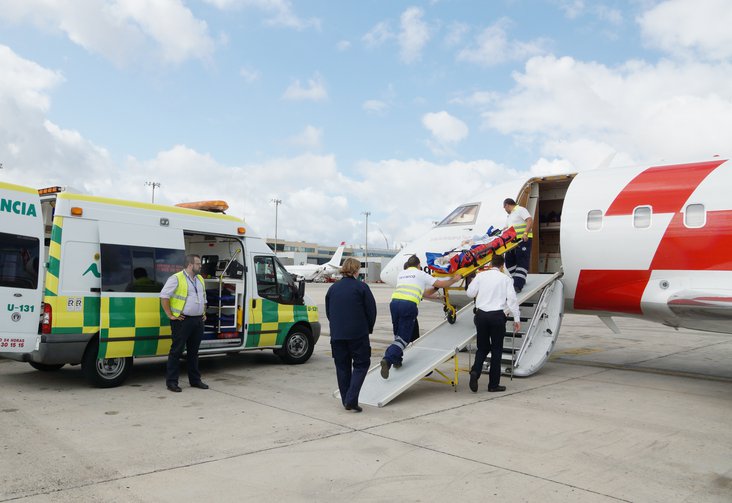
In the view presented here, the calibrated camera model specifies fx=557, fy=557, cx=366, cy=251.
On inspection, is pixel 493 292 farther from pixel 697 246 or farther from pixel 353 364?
pixel 697 246

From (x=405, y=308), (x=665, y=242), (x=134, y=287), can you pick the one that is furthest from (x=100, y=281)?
(x=665, y=242)

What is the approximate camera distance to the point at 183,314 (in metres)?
7.25

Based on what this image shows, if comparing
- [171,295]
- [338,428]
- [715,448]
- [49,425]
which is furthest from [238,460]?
[715,448]

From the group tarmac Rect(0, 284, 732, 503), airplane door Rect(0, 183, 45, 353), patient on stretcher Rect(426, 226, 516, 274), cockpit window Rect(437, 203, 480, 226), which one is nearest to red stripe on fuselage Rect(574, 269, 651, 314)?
tarmac Rect(0, 284, 732, 503)

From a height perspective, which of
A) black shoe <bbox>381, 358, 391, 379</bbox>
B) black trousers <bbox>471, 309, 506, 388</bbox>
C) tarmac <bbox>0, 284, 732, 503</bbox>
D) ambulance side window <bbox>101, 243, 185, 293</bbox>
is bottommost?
tarmac <bbox>0, 284, 732, 503</bbox>

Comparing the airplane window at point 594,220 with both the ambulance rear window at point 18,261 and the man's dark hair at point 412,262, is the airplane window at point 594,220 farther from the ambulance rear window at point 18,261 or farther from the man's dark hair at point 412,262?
the ambulance rear window at point 18,261

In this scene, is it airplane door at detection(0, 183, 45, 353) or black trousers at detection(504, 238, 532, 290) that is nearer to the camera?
airplane door at detection(0, 183, 45, 353)

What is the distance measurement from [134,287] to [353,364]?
10.7 ft

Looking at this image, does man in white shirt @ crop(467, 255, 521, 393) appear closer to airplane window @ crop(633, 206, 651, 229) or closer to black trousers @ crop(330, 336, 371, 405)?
black trousers @ crop(330, 336, 371, 405)

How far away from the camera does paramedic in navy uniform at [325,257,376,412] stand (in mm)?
6184

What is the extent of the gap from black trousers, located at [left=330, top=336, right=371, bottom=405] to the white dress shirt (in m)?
1.86

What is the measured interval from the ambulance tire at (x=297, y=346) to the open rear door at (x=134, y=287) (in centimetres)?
219

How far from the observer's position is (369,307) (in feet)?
20.5

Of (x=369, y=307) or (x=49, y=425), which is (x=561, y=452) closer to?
(x=369, y=307)
